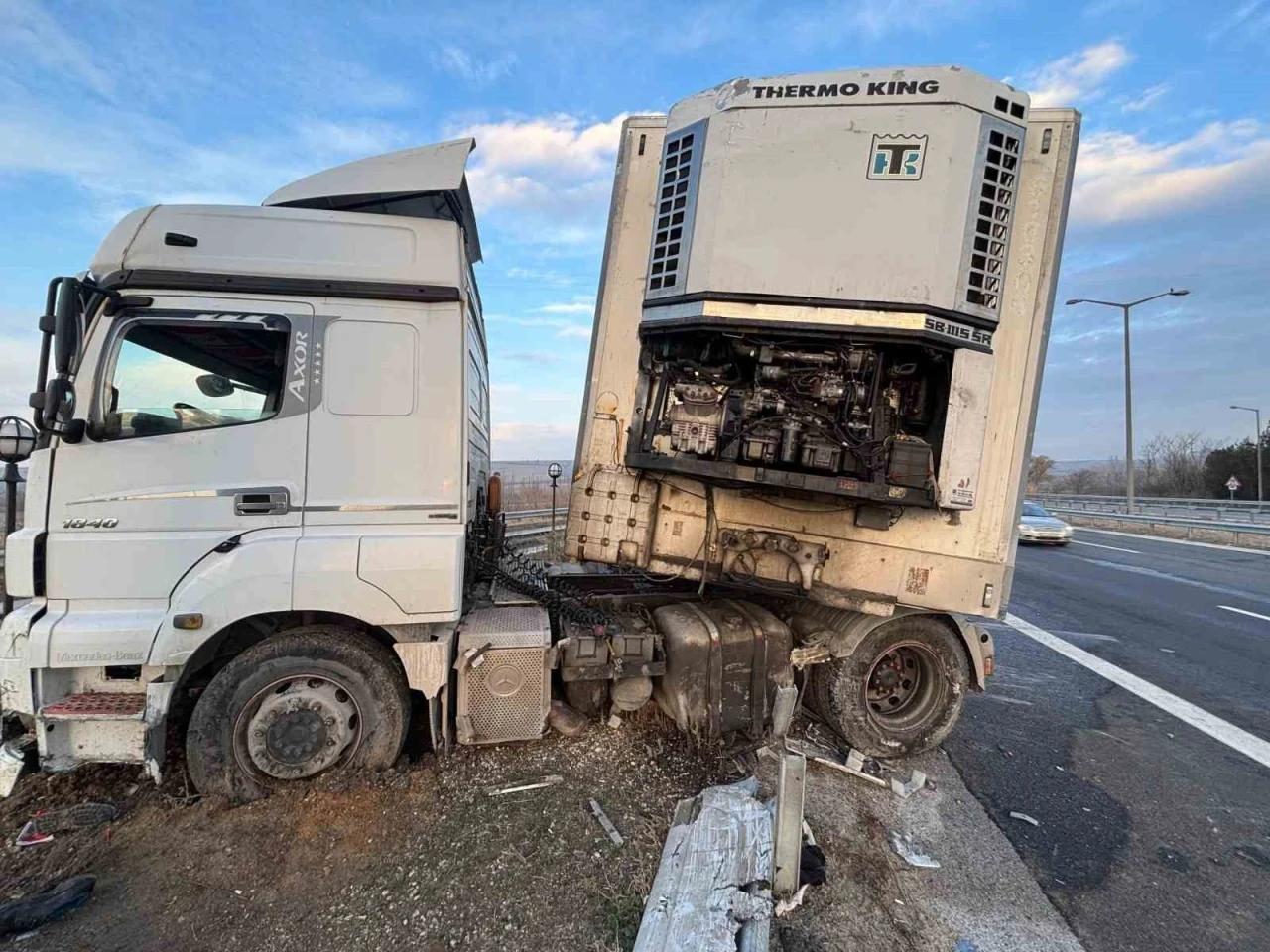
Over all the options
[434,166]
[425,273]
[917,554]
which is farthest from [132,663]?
[917,554]

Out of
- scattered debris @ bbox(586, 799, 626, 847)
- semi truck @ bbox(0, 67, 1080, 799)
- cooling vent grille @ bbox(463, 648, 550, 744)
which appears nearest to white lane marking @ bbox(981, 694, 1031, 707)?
semi truck @ bbox(0, 67, 1080, 799)

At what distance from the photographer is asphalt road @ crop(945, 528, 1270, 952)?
111 inches

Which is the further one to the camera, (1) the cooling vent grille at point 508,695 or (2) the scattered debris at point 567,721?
(2) the scattered debris at point 567,721

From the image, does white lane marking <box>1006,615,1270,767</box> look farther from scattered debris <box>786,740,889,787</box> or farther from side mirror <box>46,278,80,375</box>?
side mirror <box>46,278,80,375</box>

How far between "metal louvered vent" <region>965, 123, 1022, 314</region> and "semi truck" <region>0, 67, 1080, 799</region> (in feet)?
0.06

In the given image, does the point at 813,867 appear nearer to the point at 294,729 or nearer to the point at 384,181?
the point at 294,729

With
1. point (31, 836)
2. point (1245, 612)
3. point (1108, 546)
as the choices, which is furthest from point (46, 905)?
point (1108, 546)

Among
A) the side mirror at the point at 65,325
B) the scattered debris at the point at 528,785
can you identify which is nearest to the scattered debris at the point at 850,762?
the scattered debris at the point at 528,785

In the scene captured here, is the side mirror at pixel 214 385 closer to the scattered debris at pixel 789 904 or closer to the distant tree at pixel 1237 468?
the scattered debris at pixel 789 904

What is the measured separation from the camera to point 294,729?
3.26 metres

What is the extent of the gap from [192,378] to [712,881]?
3.61m

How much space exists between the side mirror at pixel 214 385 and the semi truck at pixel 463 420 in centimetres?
2

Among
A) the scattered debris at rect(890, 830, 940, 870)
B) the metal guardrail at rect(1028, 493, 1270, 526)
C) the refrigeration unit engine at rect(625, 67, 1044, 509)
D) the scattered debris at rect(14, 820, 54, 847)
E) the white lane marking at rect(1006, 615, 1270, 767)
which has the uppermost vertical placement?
the refrigeration unit engine at rect(625, 67, 1044, 509)

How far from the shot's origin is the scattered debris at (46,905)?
2.46m
